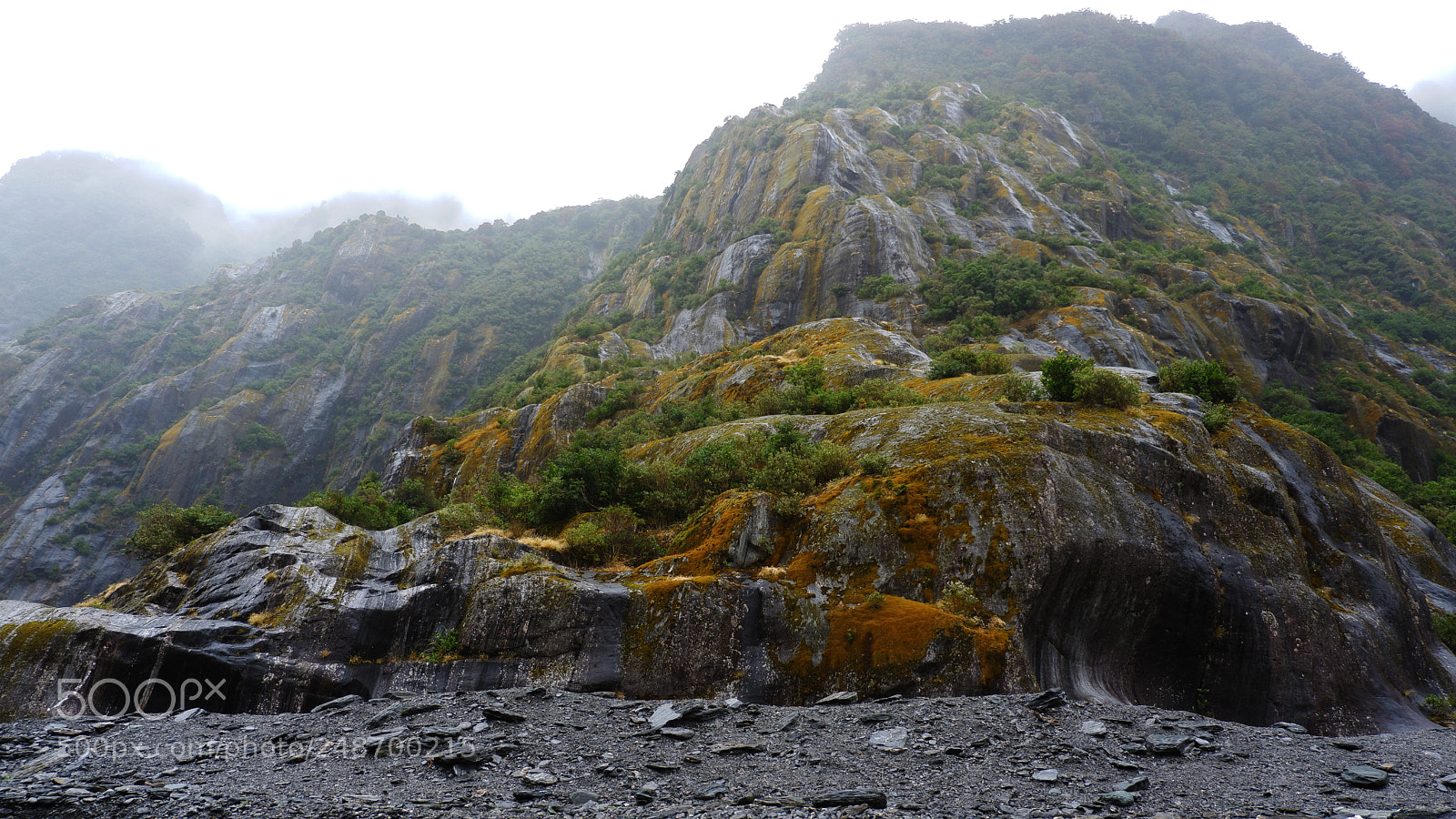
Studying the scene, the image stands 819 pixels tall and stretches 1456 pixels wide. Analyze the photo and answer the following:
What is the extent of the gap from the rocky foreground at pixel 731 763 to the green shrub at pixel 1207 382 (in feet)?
39.6

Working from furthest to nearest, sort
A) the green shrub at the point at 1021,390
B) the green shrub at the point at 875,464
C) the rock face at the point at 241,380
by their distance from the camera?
the rock face at the point at 241,380, the green shrub at the point at 1021,390, the green shrub at the point at 875,464

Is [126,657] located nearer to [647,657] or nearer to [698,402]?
[647,657]

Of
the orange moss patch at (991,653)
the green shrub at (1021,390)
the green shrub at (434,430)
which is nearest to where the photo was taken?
the orange moss patch at (991,653)

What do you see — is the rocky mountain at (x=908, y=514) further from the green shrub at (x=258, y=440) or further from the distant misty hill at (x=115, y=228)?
the distant misty hill at (x=115, y=228)

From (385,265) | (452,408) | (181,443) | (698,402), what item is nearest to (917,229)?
(698,402)

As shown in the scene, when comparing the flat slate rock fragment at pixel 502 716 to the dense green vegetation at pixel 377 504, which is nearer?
the flat slate rock fragment at pixel 502 716

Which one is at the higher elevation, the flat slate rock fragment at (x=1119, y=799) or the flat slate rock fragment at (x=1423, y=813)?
the flat slate rock fragment at (x=1423, y=813)

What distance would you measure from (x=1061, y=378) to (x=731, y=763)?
561 inches

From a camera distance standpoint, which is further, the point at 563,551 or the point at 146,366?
the point at 146,366

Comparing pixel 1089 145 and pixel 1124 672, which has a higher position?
pixel 1089 145

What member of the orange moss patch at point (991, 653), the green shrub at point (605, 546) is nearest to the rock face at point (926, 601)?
the orange moss patch at point (991, 653)

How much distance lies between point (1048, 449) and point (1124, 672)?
4.46 metres

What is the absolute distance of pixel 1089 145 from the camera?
7325cm

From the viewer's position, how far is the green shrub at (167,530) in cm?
1741
